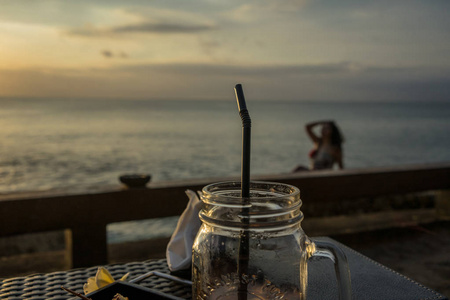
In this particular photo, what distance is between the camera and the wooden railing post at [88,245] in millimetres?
2861

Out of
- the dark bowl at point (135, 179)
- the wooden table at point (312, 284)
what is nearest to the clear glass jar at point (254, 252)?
the wooden table at point (312, 284)

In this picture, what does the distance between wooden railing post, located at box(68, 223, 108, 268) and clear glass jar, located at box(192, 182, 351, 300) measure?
7.51ft

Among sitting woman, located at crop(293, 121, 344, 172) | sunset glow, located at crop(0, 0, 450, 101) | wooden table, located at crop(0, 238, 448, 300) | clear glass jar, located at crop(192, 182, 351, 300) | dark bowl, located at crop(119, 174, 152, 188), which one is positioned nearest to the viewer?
clear glass jar, located at crop(192, 182, 351, 300)

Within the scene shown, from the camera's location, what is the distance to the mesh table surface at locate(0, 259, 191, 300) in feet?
3.66

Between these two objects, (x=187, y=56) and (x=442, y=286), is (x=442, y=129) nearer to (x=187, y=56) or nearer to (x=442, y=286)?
(x=187, y=56)

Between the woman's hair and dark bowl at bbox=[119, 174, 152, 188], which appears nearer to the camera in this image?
dark bowl at bbox=[119, 174, 152, 188]

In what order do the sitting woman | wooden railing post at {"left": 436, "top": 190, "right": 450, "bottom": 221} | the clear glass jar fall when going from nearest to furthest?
the clear glass jar < wooden railing post at {"left": 436, "top": 190, "right": 450, "bottom": 221} < the sitting woman

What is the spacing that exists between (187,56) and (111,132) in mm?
14469

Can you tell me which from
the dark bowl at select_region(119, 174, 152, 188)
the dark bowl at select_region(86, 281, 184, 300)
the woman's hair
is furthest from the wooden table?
the woman's hair

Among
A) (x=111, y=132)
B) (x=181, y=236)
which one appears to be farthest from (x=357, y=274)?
(x=111, y=132)

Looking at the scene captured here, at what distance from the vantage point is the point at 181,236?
120 cm

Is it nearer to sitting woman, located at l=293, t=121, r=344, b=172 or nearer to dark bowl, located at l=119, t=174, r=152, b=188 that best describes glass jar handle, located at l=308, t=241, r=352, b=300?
dark bowl, located at l=119, t=174, r=152, b=188

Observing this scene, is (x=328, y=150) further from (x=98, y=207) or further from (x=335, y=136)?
(x=98, y=207)

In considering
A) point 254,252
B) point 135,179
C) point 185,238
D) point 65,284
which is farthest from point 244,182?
point 135,179
